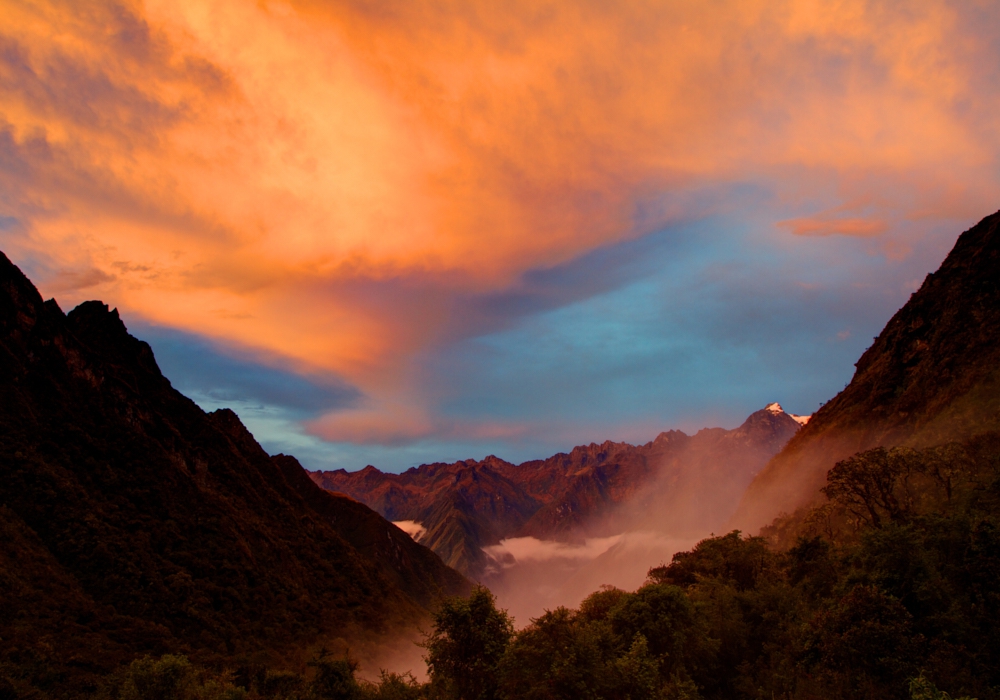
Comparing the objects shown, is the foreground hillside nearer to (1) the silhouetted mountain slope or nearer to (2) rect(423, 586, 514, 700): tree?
(2) rect(423, 586, 514, 700): tree

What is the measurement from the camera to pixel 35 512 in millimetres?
82750

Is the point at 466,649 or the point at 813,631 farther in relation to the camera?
the point at 466,649

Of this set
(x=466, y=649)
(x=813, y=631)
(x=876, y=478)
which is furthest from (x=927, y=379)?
(x=466, y=649)

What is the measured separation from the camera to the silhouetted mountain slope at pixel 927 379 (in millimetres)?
69375

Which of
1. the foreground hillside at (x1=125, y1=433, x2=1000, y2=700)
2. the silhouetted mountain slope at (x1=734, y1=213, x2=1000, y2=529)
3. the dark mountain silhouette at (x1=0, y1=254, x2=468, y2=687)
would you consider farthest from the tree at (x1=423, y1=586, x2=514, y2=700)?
the silhouetted mountain slope at (x1=734, y1=213, x2=1000, y2=529)

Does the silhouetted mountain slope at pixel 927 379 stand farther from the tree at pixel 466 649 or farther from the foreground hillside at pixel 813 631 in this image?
the tree at pixel 466 649

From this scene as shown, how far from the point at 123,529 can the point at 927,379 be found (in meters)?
148

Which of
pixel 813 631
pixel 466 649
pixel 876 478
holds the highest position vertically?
pixel 876 478

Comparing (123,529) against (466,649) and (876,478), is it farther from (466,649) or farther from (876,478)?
(876,478)

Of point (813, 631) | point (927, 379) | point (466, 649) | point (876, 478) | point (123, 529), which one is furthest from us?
point (123, 529)

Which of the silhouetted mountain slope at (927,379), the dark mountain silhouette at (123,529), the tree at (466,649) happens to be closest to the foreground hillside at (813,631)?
the tree at (466,649)

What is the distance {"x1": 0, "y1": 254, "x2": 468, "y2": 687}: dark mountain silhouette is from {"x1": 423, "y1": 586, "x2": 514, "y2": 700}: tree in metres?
52.9

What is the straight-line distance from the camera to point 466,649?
3772 cm

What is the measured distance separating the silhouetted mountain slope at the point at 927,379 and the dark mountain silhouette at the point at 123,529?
116657mm
